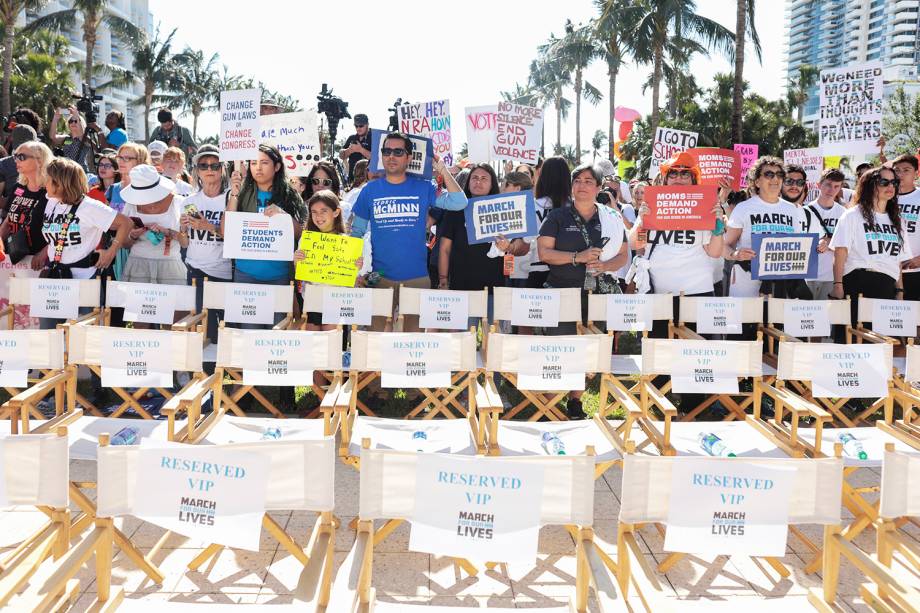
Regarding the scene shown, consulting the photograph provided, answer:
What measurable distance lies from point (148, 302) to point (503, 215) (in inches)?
104

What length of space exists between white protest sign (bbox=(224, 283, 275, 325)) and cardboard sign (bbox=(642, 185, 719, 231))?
2791mm

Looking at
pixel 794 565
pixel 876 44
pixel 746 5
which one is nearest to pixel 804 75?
pixel 746 5

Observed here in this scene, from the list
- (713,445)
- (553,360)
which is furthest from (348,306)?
(713,445)

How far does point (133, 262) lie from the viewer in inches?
231

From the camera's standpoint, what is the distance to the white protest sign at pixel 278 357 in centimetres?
444

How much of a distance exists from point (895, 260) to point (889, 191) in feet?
1.82

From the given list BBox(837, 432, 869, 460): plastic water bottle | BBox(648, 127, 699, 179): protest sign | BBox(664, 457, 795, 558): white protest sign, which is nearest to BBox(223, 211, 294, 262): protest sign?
BBox(664, 457, 795, 558): white protest sign

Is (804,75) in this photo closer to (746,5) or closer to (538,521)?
(746,5)

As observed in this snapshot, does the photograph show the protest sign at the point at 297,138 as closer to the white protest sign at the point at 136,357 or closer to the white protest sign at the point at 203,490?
the white protest sign at the point at 136,357

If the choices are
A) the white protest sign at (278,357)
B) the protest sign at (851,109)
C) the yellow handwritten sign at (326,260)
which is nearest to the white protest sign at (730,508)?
the white protest sign at (278,357)

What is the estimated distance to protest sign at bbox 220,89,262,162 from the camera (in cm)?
599

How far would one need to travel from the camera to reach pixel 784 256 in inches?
226

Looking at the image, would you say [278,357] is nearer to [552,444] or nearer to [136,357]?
[136,357]

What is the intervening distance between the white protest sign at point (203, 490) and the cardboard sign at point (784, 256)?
4.39 meters
